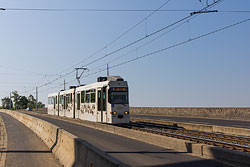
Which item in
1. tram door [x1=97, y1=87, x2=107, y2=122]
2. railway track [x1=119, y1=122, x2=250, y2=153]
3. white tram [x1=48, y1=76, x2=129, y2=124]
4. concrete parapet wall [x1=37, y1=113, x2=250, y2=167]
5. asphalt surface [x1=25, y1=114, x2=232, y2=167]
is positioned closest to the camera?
concrete parapet wall [x1=37, y1=113, x2=250, y2=167]

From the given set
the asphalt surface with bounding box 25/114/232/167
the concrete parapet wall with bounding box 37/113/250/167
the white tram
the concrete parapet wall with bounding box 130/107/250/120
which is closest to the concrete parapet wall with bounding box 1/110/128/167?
the asphalt surface with bounding box 25/114/232/167

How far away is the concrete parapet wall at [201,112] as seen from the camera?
32.8 metres

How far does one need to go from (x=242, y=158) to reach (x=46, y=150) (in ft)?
28.4

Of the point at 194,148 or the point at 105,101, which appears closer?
the point at 194,148

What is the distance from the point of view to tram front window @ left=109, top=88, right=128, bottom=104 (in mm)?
22344

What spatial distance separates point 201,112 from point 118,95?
2010cm

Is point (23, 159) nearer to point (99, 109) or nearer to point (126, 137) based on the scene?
point (126, 137)

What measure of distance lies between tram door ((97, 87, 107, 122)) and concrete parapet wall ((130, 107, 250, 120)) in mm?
16868

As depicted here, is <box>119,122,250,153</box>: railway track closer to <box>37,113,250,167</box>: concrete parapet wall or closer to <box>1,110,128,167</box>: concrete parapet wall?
<box>37,113,250,167</box>: concrete parapet wall

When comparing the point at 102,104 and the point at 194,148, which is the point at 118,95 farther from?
the point at 194,148

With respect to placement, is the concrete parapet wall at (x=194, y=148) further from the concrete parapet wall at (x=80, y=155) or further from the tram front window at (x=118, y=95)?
the concrete parapet wall at (x=80, y=155)

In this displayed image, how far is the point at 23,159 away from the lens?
11.4 metres

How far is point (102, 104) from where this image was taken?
22891 mm

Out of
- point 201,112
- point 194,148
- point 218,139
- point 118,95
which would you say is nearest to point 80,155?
point 194,148
